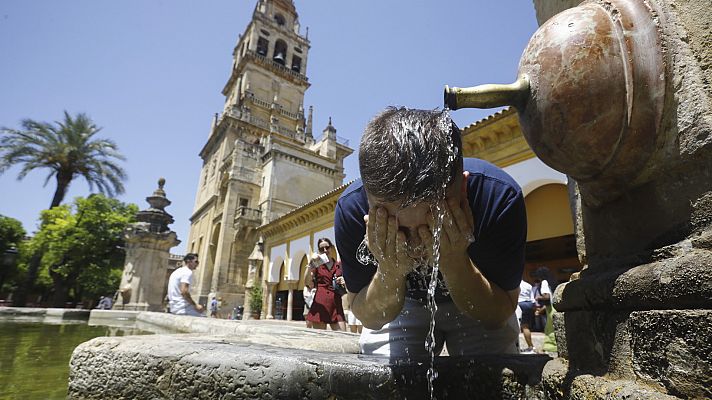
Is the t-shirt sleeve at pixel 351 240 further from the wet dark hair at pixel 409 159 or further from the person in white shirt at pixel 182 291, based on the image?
the person in white shirt at pixel 182 291

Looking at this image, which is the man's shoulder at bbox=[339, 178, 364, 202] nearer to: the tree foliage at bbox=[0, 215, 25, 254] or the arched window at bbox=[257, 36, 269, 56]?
the tree foliage at bbox=[0, 215, 25, 254]

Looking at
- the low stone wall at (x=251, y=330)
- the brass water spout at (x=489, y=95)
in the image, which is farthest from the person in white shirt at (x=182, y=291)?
the brass water spout at (x=489, y=95)

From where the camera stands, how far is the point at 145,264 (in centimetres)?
1138

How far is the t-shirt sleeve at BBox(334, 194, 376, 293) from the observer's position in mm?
1743

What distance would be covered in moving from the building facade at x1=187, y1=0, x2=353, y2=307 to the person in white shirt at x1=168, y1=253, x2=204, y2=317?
17.0 m

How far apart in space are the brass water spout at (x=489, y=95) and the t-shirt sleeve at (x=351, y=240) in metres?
0.74

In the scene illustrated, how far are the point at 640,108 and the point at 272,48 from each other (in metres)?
37.9

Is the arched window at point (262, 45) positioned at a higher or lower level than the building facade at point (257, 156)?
higher

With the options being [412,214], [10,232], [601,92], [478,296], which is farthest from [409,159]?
[10,232]

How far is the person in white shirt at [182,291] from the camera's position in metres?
6.54

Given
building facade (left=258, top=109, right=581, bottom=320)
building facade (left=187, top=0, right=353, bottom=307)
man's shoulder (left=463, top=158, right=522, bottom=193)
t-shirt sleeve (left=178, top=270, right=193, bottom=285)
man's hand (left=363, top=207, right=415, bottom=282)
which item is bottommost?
man's hand (left=363, top=207, right=415, bottom=282)

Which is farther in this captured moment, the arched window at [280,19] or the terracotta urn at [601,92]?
the arched window at [280,19]

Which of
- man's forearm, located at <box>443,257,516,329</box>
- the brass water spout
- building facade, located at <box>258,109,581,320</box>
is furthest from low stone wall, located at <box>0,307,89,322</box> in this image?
the brass water spout

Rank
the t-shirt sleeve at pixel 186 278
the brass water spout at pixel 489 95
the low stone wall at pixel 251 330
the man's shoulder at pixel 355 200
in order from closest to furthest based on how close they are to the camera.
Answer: the brass water spout at pixel 489 95
the man's shoulder at pixel 355 200
the low stone wall at pixel 251 330
the t-shirt sleeve at pixel 186 278
